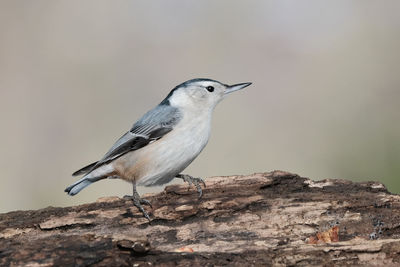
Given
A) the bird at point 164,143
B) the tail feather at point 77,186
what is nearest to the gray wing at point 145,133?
the bird at point 164,143

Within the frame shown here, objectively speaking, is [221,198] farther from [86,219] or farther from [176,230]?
[86,219]

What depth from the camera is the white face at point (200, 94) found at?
593cm

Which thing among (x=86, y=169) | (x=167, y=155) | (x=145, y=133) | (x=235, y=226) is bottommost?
(x=235, y=226)

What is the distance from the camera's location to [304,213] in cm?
470

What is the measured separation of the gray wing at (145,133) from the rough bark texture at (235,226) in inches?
31.7

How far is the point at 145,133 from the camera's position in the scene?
5668mm

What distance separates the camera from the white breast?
5414mm

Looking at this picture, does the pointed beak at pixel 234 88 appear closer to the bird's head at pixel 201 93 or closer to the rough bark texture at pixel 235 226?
the bird's head at pixel 201 93

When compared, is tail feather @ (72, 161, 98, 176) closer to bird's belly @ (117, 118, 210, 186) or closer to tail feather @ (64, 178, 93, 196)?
tail feather @ (64, 178, 93, 196)

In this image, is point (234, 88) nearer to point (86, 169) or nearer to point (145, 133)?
point (145, 133)

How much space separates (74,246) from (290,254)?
4.63 feet

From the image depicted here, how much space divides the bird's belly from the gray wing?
0.25ft

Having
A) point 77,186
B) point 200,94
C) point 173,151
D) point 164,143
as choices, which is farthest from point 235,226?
point 77,186

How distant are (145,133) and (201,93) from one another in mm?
724
